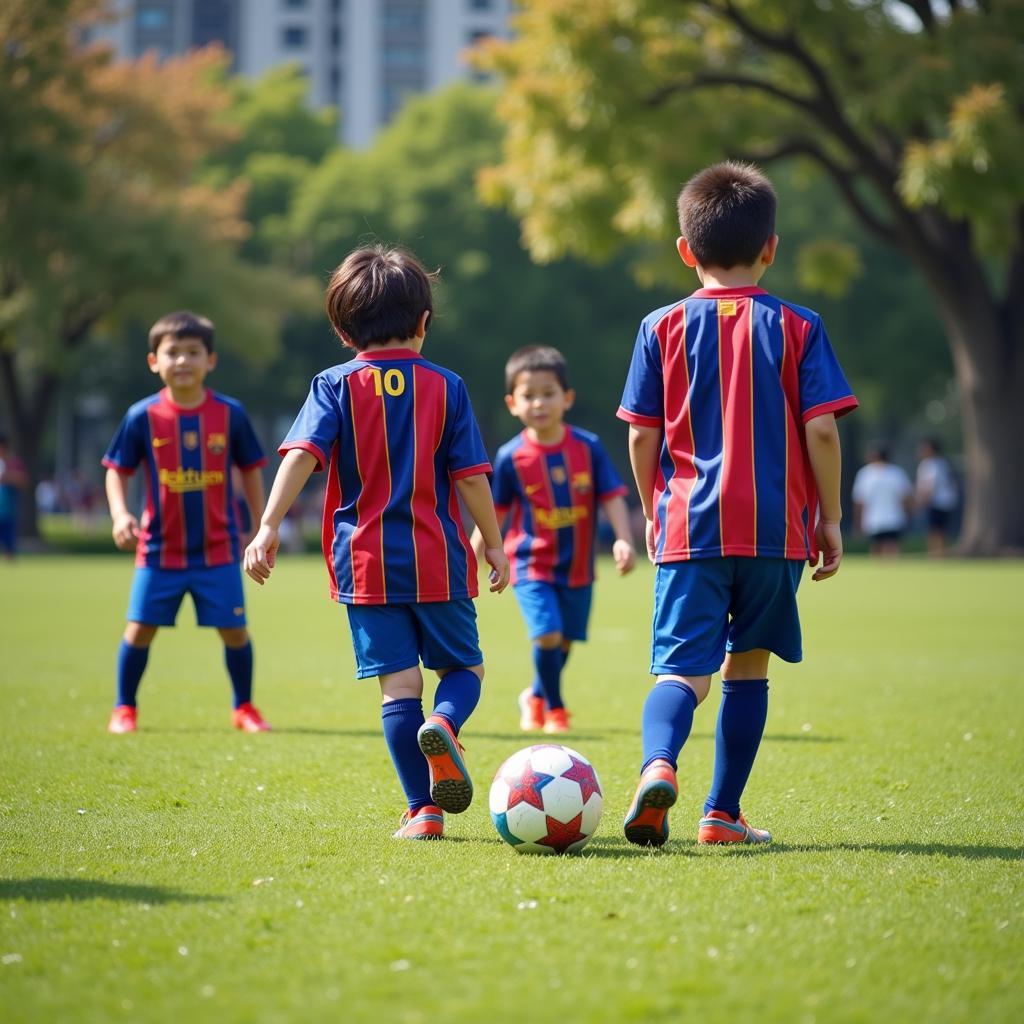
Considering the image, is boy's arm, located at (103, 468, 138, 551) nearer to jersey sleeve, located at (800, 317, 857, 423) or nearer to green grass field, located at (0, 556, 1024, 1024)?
green grass field, located at (0, 556, 1024, 1024)

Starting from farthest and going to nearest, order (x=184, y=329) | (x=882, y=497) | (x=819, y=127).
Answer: (x=819, y=127) → (x=882, y=497) → (x=184, y=329)

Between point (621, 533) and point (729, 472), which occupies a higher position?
point (729, 472)

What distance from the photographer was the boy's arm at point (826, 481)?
4.89m

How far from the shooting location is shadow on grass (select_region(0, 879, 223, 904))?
4.21 metres

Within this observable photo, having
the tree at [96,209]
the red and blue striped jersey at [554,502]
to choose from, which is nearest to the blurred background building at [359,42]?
the tree at [96,209]

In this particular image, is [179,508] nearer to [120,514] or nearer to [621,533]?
[120,514]

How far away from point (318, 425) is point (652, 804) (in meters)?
1.68

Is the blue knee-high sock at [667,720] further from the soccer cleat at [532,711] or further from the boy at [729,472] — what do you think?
the soccer cleat at [532,711]

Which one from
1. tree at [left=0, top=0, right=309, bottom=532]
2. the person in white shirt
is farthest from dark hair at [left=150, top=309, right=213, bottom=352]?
tree at [left=0, top=0, right=309, bottom=532]

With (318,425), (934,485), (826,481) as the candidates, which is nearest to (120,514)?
(318,425)

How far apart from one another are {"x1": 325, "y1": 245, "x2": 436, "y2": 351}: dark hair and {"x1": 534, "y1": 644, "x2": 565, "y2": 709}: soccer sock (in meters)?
3.48

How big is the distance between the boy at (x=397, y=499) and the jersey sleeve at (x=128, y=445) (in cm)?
321

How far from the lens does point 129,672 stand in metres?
8.26

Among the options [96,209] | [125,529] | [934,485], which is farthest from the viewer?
[96,209]
